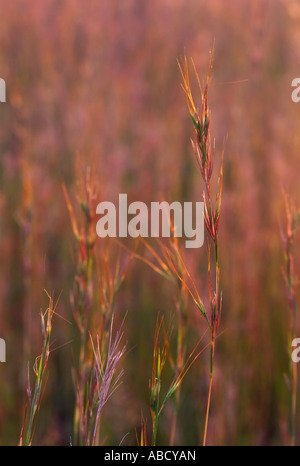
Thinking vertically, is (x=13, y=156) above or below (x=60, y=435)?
above

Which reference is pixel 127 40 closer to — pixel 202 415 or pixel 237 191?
pixel 237 191

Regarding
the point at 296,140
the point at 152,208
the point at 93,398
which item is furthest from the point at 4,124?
the point at 93,398

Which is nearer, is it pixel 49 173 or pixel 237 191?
pixel 237 191

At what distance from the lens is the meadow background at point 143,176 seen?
4.26 ft

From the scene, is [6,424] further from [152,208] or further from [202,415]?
[152,208]

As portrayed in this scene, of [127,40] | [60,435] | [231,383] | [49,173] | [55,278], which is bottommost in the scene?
[60,435]

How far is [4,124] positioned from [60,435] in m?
1.07

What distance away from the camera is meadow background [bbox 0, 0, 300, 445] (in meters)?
1.30

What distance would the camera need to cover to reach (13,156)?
160 centimetres

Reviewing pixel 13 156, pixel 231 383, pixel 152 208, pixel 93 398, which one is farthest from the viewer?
pixel 13 156

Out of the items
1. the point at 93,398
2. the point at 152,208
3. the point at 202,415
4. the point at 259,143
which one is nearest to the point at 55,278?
the point at 152,208

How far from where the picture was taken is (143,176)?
5.47ft

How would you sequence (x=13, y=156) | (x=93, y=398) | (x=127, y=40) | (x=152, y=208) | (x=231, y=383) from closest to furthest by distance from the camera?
1. (x=93, y=398)
2. (x=231, y=383)
3. (x=152, y=208)
4. (x=13, y=156)
5. (x=127, y=40)

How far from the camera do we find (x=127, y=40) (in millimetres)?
1771
